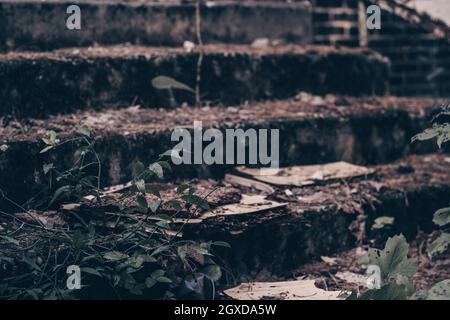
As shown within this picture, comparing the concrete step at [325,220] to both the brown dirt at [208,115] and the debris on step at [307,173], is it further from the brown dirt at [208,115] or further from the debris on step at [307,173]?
the brown dirt at [208,115]

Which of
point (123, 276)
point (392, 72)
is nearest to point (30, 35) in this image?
point (123, 276)

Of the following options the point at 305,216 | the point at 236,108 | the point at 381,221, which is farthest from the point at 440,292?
the point at 236,108

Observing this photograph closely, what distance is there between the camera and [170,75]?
14.6 ft

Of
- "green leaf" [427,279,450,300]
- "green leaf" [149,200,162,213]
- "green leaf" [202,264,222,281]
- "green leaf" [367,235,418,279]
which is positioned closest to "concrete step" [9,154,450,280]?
"green leaf" [149,200,162,213]

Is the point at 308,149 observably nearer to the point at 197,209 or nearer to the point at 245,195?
the point at 245,195

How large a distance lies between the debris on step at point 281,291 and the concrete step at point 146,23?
2254 mm

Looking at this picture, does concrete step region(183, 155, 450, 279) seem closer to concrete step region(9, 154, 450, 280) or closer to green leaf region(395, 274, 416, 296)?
concrete step region(9, 154, 450, 280)

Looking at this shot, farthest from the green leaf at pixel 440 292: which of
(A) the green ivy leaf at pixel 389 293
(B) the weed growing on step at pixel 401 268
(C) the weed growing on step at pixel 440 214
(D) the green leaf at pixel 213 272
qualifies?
(D) the green leaf at pixel 213 272

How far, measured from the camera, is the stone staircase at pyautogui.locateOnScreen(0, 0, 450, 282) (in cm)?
361

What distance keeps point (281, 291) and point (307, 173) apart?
117 cm

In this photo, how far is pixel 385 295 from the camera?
267cm

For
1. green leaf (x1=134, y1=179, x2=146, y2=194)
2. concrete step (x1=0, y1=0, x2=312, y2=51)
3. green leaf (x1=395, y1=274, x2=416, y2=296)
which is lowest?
green leaf (x1=395, y1=274, x2=416, y2=296)

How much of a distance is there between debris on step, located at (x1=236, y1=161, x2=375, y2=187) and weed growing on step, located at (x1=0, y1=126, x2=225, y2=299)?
805 mm

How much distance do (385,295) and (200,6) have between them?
10.1 ft
